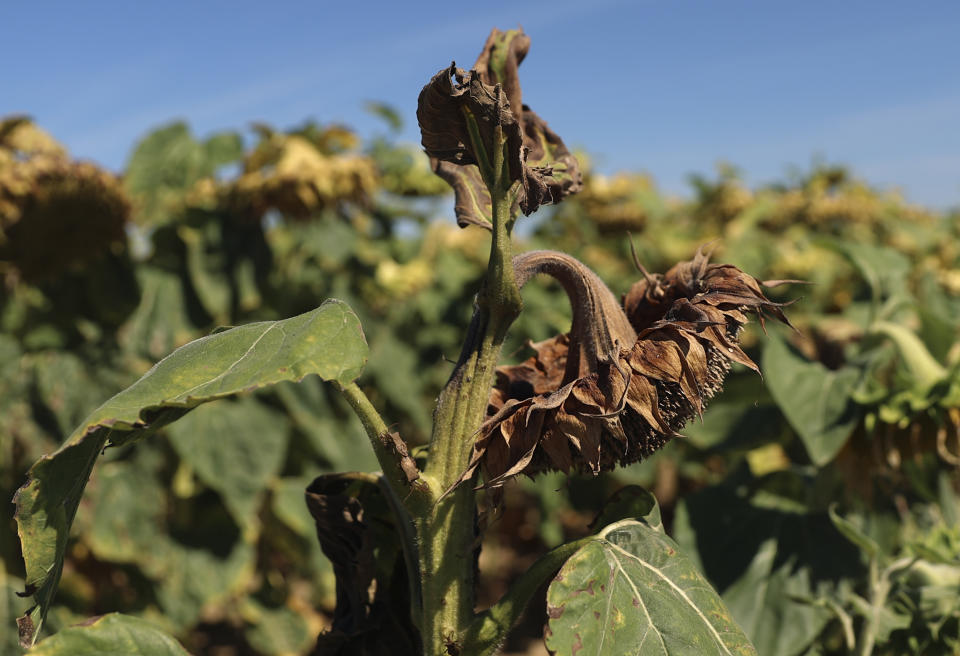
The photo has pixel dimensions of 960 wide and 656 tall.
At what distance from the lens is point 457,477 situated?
84 cm

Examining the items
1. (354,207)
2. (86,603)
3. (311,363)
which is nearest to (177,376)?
(311,363)

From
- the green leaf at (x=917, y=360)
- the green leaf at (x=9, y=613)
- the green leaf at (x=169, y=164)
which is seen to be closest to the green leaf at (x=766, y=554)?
the green leaf at (x=917, y=360)

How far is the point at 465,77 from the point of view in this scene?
75cm

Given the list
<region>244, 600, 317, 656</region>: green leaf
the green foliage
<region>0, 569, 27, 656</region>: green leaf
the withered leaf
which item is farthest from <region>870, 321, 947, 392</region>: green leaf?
<region>244, 600, 317, 656</region>: green leaf

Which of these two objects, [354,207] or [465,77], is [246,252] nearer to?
[354,207]

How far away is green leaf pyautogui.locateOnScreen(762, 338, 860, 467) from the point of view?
1.61 m

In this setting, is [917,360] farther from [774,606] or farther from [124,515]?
[124,515]

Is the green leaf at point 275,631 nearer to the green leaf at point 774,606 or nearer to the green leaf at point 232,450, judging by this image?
the green leaf at point 232,450

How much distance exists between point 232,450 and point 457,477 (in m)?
2.59

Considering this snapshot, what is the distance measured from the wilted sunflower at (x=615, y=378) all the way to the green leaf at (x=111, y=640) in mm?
340

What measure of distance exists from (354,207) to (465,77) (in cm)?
345

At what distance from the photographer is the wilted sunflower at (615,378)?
2.57 feet

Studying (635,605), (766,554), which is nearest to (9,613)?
(766,554)

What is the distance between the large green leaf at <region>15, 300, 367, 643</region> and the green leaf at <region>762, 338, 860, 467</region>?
111cm
